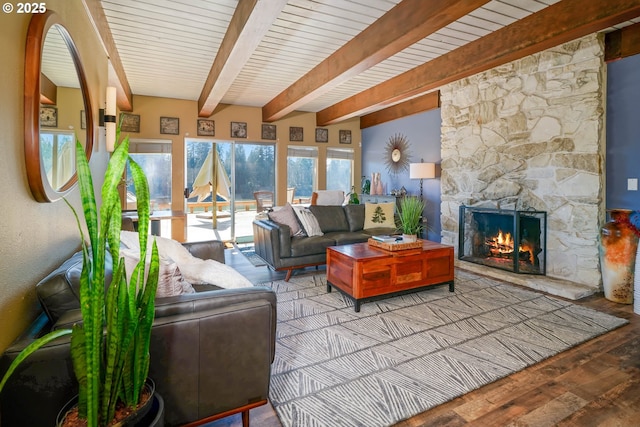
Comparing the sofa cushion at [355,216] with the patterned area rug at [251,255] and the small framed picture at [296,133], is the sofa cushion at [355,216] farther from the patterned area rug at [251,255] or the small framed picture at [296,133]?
the small framed picture at [296,133]

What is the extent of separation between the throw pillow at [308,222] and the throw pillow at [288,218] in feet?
0.18

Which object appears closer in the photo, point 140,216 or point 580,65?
point 140,216

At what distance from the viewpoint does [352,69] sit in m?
3.57

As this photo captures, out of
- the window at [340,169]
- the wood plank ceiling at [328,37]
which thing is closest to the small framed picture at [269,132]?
the window at [340,169]

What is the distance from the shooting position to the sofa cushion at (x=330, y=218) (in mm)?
4637

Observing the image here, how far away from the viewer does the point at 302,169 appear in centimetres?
733

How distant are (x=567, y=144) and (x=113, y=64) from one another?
502 cm

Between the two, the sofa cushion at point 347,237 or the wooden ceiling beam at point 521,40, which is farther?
the sofa cushion at point 347,237

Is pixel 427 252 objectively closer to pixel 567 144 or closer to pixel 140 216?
pixel 567 144

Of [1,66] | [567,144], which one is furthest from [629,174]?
[1,66]

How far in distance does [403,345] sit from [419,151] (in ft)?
14.4

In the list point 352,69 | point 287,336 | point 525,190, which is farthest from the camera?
point 525,190

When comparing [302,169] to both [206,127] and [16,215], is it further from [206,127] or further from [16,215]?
[16,215]

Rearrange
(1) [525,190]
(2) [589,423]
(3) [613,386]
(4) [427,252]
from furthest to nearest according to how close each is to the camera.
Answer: (1) [525,190], (4) [427,252], (3) [613,386], (2) [589,423]
